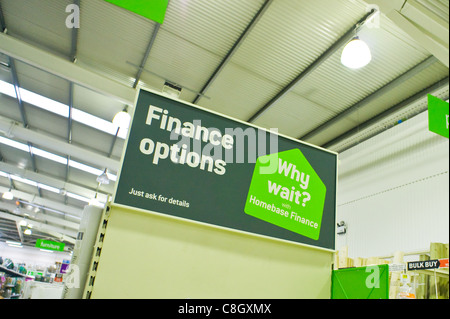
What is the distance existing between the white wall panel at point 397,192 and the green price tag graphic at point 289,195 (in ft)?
17.1

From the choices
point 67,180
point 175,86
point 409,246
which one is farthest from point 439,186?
point 67,180

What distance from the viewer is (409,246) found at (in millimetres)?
6148

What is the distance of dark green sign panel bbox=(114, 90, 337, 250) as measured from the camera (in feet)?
4.25

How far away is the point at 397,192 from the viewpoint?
6.73m

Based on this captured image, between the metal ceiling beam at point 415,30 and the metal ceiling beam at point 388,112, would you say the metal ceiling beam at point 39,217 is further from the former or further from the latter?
the metal ceiling beam at point 415,30

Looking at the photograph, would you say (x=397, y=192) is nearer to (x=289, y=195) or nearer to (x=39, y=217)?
(x=289, y=195)

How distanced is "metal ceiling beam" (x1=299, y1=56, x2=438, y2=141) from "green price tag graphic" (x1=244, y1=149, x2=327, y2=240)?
17.3ft

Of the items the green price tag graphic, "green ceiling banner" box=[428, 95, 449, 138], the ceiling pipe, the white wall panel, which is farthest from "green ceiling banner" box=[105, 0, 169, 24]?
the ceiling pipe

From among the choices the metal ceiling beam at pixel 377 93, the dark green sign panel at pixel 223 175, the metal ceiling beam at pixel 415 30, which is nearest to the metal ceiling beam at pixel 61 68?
the metal ceiling beam at pixel 377 93

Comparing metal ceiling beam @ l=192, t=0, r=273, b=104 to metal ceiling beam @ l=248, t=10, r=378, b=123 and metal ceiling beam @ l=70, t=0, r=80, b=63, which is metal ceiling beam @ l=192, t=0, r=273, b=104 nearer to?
metal ceiling beam @ l=248, t=10, r=378, b=123

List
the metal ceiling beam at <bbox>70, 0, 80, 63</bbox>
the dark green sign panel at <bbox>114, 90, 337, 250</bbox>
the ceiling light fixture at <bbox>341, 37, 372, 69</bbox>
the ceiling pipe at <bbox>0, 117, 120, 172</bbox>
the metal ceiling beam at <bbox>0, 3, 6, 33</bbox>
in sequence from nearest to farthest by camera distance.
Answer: the dark green sign panel at <bbox>114, 90, 337, 250</bbox>, the ceiling light fixture at <bbox>341, 37, 372, 69</bbox>, the metal ceiling beam at <bbox>0, 3, 6, 33</bbox>, the metal ceiling beam at <bbox>70, 0, 80, 63</bbox>, the ceiling pipe at <bbox>0, 117, 120, 172</bbox>

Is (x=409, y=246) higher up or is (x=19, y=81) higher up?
(x=19, y=81)
